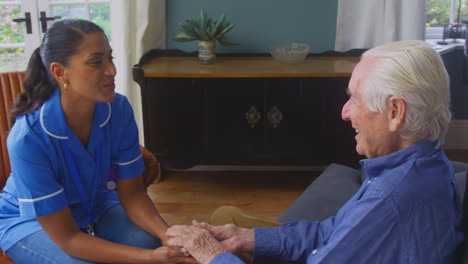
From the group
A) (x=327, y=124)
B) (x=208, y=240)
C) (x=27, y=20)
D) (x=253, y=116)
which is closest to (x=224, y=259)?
(x=208, y=240)

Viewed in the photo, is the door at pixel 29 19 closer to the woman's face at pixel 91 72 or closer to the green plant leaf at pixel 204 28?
→ the green plant leaf at pixel 204 28

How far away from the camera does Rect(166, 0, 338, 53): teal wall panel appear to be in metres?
3.24

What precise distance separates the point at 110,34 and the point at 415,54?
8.70ft

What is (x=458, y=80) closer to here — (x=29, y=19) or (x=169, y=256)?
(x=169, y=256)

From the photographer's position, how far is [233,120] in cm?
295

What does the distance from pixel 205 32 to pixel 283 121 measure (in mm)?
708

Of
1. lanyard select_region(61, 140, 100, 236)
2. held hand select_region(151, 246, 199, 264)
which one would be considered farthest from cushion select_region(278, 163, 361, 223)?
lanyard select_region(61, 140, 100, 236)

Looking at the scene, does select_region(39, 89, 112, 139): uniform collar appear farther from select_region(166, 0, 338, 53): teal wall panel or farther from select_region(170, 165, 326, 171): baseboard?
select_region(170, 165, 326, 171): baseboard

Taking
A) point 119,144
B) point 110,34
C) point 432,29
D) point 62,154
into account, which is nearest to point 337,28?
point 432,29

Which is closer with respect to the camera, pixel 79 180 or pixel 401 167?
pixel 401 167

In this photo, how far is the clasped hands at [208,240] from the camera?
4.61 feet

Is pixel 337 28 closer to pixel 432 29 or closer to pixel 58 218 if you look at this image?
pixel 432 29

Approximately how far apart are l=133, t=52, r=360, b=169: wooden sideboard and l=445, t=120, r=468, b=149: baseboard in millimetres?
1086

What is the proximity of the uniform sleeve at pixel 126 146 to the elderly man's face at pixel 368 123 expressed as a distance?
0.83 meters
